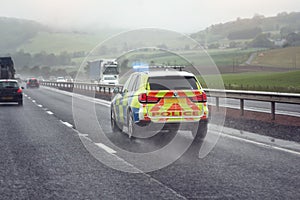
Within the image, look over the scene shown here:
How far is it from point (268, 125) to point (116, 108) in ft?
14.6

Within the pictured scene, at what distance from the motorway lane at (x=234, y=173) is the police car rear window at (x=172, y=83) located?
4.27ft

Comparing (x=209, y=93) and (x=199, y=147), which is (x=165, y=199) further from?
(x=209, y=93)

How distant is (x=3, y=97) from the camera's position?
91.7ft

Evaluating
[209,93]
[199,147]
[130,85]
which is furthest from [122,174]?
[209,93]

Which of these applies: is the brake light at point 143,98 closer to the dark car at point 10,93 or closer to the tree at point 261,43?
the dark car at point 10,93

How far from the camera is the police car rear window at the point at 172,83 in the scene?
1087 cm

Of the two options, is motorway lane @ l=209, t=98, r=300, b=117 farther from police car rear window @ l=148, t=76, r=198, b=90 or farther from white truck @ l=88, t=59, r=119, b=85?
white truck @ l=88, t=59, r=119, b=85

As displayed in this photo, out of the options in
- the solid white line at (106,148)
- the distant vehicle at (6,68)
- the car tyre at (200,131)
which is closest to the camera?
the solid white line at (106,148)

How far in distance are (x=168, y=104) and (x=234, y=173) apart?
134 inches

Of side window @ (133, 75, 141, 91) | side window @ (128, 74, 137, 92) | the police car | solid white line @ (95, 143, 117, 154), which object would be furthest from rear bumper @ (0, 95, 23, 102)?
solid white line @ (95, 143, 117, 154)

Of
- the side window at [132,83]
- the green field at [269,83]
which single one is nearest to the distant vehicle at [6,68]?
the green field at [269,83]

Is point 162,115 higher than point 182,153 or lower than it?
Answer: higher

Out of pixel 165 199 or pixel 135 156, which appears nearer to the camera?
pixel 165 199

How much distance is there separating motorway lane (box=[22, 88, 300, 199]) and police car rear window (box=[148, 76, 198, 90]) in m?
1.30
